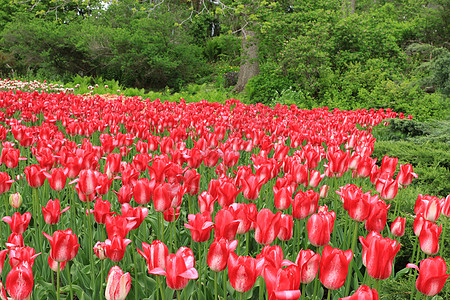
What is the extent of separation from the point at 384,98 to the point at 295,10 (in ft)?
18.3

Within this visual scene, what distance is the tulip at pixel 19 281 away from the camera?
1235 millimetres

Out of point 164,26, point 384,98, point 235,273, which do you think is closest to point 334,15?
point 384,98

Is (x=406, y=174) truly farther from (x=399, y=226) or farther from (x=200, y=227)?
(x=200, y=227)

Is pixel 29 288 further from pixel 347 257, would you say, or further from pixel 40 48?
pixel 40 48

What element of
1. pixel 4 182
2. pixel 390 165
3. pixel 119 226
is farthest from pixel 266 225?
pixel 4 182

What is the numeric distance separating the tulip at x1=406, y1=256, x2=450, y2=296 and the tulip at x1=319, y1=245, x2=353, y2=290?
0.81 feet

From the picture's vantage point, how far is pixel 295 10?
14211 millimetres

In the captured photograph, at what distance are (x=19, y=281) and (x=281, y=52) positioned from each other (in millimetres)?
12283

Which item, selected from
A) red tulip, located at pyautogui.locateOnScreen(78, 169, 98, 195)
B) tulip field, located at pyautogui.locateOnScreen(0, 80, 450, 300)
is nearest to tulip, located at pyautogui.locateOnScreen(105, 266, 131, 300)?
tulip field, located at pyautogui.locateOnScreen(0, 80, 450, 300)

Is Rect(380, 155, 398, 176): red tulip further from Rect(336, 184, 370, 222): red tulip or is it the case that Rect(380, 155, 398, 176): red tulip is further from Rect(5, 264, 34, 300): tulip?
Rect(5, 264, 34, 300): tulip

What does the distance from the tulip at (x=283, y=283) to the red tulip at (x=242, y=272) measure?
0.37ft

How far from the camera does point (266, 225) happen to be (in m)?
1.60

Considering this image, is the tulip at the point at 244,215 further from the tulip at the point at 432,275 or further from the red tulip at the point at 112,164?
the red tulip at the point at 112,164

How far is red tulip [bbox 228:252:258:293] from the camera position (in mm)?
1248
